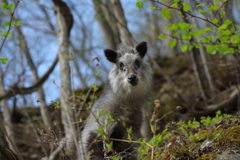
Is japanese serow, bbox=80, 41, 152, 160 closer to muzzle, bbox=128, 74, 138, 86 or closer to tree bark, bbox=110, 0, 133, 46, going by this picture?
muzzle, bbox=128, 74, 138, 86

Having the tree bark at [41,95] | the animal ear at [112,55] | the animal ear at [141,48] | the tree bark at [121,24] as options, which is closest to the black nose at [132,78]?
the animal ear at [112,55]

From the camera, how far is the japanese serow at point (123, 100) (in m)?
4.68

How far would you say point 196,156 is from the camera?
3.91 m

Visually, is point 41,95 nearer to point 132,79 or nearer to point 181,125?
point 132,79

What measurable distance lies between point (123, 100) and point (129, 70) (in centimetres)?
61

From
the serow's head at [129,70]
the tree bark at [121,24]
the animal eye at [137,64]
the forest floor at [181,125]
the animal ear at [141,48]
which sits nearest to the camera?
the forest floor at [181,125]

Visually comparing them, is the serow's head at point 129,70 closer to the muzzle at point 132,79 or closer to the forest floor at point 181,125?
the muzzle at point 132,79

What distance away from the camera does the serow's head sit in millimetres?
4921

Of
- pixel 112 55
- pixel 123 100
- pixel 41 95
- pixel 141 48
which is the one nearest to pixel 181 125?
pixel 123 100

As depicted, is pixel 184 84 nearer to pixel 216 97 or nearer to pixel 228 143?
pixel 216 97

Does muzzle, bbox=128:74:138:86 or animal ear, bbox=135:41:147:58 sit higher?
animal ear, bbox=135:41:147:58

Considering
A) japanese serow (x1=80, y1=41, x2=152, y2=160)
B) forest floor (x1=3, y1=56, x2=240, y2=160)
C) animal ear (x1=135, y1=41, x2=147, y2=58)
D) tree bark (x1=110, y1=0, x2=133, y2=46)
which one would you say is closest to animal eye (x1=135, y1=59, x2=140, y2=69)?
japanese serow (x1=80, y1=41, x2=152, y2=160)

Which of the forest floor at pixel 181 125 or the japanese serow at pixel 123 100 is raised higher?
the japanese serow at pixel 123 100

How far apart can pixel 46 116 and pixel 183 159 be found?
619 centimetres
